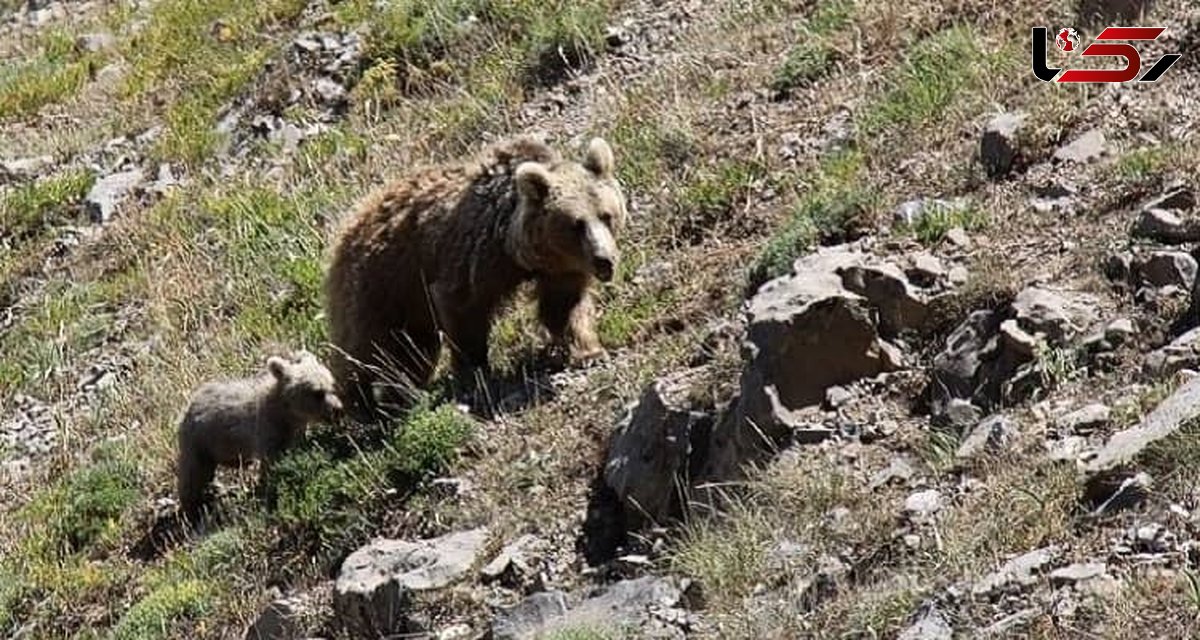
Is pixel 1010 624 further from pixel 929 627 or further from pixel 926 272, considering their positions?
pixel 926 272

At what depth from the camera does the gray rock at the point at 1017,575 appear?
6.50 metres

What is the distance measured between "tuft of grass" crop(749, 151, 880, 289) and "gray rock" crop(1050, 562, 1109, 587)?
3130 mm

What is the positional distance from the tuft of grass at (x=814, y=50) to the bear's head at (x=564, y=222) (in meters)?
2.44

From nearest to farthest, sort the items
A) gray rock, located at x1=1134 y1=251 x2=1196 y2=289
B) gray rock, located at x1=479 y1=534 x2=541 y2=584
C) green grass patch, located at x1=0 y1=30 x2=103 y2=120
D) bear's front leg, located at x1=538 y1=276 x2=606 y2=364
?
gray rock, located at x1=1134 y1=251 x2=1196 y2=289 < gray rock, located at x1=479 y1=534 x2=541 y2=584 < bear's front leg, located at x1=538 y1=276 x2=606 y2=364 < green grass patch, located at x1=0 y1=30 x2=103 y2=120

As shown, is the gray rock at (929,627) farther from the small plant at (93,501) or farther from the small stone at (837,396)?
the small plant at (93,501)

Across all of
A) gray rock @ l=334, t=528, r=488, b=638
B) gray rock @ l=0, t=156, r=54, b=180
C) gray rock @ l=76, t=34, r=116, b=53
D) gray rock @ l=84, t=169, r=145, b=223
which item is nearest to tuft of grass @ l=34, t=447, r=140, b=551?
gray rock @ l=334, t=528, r=488, b=638

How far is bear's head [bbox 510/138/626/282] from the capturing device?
31.5 ft

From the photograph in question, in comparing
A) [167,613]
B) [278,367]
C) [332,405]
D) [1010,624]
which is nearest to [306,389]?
[332,405]

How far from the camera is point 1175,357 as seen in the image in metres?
7.37

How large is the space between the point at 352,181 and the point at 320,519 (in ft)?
15.1

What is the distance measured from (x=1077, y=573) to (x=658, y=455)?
2470mm

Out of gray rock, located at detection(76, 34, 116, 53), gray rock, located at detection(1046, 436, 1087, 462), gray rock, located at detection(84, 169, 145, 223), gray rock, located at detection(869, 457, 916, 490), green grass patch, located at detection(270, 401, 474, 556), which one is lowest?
gray rock, located at detection(84, 169, 145, 223)

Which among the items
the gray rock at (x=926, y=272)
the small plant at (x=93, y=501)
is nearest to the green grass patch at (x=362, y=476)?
the small plant at (x=93, y=501)

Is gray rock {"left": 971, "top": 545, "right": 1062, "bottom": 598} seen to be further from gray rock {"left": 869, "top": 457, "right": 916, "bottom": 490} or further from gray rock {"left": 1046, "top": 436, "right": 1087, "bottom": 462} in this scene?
gray rock {"left": 869, "top": 457, "right": 916, "bottom": 490}
